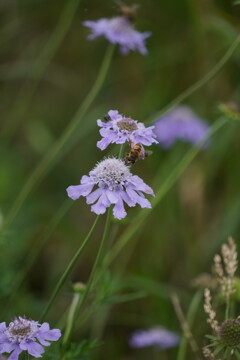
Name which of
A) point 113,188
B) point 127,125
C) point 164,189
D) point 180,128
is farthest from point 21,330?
point 180,128

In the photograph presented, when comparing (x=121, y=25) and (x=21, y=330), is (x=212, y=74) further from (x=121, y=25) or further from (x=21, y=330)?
(x=21, y=330)

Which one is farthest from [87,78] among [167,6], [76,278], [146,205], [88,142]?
[146,205]

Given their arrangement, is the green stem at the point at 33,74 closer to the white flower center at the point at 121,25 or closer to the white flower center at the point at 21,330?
the white flower center at the point at 121,25

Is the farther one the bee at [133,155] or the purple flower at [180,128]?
the purple flower at [180,128]

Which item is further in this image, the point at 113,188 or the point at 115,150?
the point at 115,150

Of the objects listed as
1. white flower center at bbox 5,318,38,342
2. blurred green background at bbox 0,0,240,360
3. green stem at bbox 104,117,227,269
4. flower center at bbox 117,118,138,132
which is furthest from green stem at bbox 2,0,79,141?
white flower center at bbox 5,318,38,342

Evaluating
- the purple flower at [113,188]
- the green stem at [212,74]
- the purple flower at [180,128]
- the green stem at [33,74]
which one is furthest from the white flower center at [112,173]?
the purple flower at [180,128]
